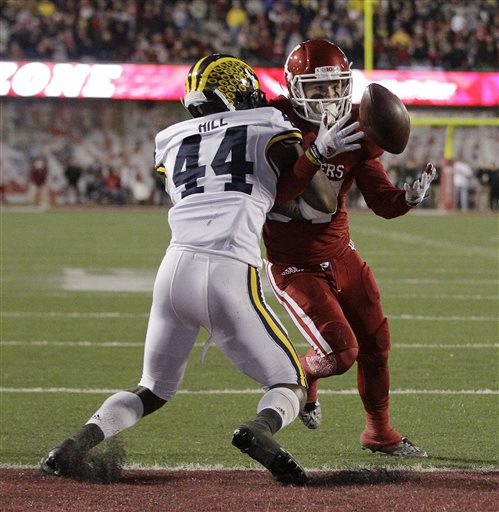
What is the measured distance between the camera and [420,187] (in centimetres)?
409

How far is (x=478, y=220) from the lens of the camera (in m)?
21.2

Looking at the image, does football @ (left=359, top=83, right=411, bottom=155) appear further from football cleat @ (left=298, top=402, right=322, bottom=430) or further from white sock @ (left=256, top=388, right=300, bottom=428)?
football cleat @ (left=298, top=402, right=322, bottom=430)

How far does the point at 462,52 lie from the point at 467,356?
19.3 m

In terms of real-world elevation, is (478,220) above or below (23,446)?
below

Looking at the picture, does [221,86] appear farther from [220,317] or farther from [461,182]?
[461,182]

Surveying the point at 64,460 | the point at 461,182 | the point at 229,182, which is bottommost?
the point at 461,182

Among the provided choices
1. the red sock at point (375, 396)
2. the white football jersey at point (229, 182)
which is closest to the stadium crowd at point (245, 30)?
the red sock at point (375, 396)

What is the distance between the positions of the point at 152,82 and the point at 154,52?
1.22m

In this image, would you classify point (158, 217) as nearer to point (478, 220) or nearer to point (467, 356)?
point (478, 220)

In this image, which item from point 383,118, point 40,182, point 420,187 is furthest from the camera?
point 40,182

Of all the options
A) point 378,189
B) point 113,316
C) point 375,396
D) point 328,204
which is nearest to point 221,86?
point 328,204

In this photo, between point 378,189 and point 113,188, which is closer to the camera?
point 378,189

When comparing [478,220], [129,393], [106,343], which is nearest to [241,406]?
[129,393]

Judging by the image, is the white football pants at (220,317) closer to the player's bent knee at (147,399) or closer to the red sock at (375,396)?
the player's bent knee at (147,399)
